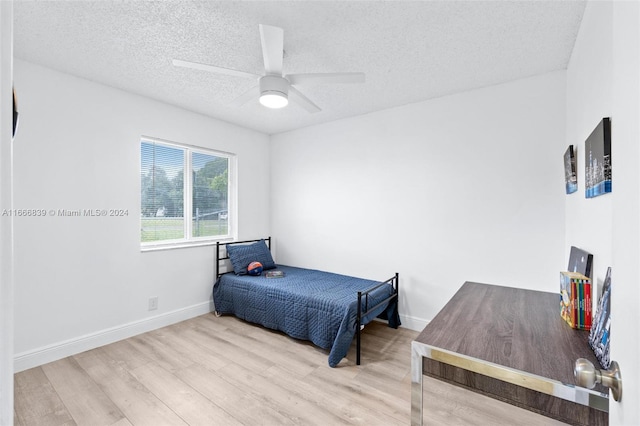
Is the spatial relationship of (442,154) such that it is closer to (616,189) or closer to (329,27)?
(329,27)

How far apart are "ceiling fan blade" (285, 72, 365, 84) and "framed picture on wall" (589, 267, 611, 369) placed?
5.52 feet

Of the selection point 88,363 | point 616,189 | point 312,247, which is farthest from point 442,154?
point 88,363

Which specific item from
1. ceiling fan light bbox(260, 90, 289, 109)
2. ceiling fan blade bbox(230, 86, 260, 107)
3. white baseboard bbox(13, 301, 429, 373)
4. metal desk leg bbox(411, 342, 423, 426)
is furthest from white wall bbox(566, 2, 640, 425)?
white baseboard bbox(13, 301, 429, 373)

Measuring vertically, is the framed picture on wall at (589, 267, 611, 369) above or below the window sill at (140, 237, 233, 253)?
below

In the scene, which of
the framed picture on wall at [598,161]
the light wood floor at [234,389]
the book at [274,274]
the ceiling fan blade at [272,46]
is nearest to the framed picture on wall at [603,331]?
the framed picture on wall at [598,161]

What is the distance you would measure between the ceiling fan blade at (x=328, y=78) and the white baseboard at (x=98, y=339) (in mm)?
2898

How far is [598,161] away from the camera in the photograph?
137 cm

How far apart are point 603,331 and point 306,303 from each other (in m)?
2.16

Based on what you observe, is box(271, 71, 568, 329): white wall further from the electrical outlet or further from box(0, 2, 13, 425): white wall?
box(0, 2, 13, 425): white wall

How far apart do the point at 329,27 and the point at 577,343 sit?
2.22 metres

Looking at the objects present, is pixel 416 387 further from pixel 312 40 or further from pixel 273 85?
pixel 312 40

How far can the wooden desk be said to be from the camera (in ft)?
3.28

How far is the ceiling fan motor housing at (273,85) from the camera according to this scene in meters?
2.01

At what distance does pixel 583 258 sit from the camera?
1637mm
